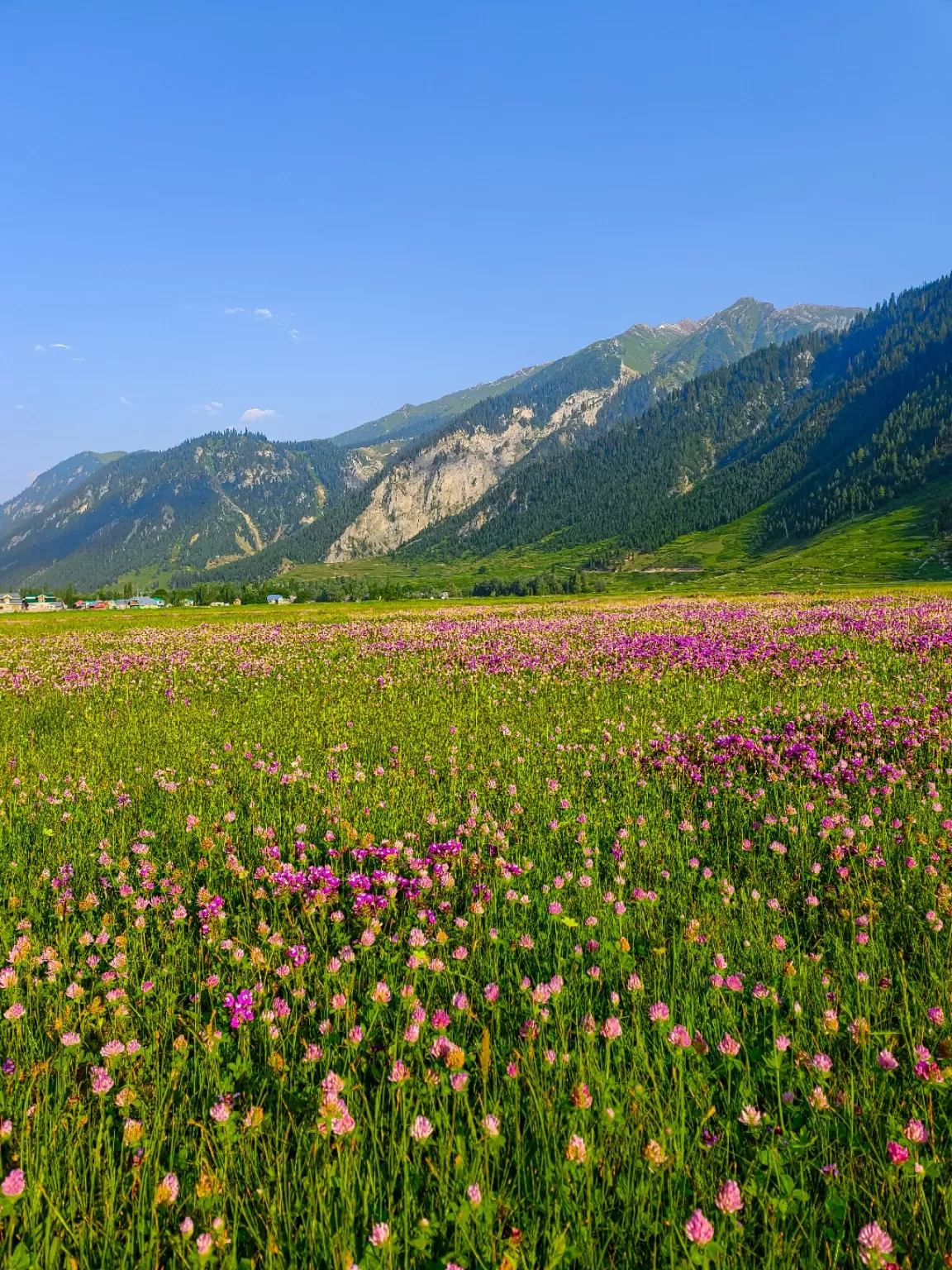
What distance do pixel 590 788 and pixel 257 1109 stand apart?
4673 mm

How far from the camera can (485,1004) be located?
3328mm

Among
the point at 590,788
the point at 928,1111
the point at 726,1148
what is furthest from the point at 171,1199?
the point at 590,788

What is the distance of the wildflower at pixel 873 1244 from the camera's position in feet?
6.04

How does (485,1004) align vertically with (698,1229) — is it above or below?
below

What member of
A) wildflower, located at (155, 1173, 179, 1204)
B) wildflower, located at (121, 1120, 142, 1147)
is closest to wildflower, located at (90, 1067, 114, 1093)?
wildflower, located at (121, 1120, 142, 1147)

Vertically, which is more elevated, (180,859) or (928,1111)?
(180,859)

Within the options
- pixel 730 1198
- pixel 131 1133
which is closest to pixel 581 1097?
pixel 730 1198

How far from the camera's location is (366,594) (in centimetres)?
17762

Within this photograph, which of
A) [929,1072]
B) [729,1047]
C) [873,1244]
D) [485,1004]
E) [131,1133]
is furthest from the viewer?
[485,1004]

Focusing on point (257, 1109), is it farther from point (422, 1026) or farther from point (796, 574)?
point (796, 574)

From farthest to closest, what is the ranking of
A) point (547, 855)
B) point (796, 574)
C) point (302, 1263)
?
point (796, 574), point (547, 855), point (302, 1263)

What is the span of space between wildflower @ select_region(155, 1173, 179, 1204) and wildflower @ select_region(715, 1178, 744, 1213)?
1853mm

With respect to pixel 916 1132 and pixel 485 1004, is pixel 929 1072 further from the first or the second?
pixel 485 1004

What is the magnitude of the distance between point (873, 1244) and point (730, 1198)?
0.40 metres
